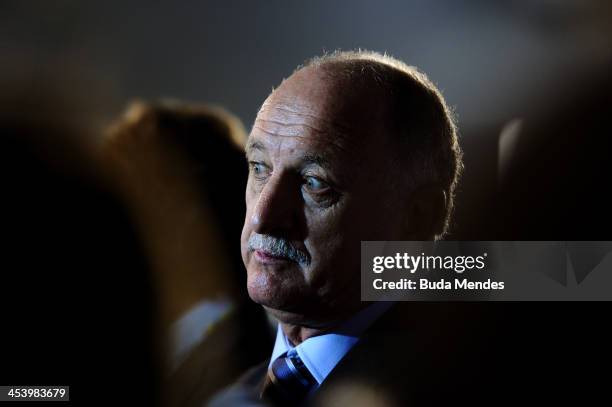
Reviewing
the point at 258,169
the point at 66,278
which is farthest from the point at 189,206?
the point at 258,169

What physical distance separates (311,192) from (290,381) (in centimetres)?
28

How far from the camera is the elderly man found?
0.81 meters

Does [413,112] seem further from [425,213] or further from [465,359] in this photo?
[465,359]

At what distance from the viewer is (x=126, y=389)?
1.04 meters

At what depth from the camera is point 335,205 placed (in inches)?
32.4

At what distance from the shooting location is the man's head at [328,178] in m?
0.81

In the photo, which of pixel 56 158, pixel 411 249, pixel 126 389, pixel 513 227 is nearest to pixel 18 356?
pixel 126 389

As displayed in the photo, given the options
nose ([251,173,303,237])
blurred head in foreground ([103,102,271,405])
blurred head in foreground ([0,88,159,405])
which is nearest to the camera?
nose ([251,173,303,237])

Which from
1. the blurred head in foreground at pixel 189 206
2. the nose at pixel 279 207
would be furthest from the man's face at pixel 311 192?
the blurred head in foreground at pixel 189 206

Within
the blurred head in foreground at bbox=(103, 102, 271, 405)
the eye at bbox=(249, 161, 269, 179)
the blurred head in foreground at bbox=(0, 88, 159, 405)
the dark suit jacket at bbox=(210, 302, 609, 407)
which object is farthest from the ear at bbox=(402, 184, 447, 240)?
the blurred head in foreground at bbox=(0, 88, 159, 405)

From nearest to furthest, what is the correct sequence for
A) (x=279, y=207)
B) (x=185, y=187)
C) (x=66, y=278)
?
(x=279, y=207) → (x=66, y=278) → (x=185, y=187)

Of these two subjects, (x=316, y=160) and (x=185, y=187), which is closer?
(x=316, y=160)

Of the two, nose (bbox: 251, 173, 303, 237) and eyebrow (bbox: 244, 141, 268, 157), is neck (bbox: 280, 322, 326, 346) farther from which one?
eyebrow (bbox: 244, 141, 268, 157)

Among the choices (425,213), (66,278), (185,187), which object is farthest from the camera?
(185,187)
